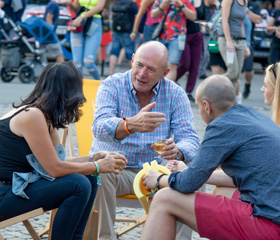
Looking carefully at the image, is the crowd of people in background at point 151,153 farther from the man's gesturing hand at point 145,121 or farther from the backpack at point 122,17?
the backpack at point 122,17

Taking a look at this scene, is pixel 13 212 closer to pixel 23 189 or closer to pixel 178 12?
pixel 23 189

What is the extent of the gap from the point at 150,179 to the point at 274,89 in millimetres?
1128

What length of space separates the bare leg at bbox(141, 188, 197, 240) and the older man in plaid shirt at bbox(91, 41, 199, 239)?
68 centimetres

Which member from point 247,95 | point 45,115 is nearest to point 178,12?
point 247,95

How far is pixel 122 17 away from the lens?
11852mm

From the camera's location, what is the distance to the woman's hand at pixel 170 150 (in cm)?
396

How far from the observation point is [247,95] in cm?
1138

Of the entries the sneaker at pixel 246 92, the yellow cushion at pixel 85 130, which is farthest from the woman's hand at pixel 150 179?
the sneaker at pixel 246 92

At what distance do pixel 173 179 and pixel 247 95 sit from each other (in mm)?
8273

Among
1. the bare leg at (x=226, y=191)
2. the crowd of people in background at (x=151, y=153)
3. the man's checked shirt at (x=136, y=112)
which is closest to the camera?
the crowd of people in background at (x=151, y=153)

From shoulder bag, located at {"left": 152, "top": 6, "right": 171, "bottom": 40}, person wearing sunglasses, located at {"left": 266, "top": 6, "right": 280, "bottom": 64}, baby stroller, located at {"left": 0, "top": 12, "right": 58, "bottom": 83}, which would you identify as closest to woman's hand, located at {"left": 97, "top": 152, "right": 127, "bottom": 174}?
shoulder bag, located at {"left": 152, "top": 6, "right": 171, "bottom": 40}

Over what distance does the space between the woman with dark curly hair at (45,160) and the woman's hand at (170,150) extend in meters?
0.57

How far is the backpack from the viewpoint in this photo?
11.9m

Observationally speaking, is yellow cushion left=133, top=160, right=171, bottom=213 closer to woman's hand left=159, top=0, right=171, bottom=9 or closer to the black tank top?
the black tank top
